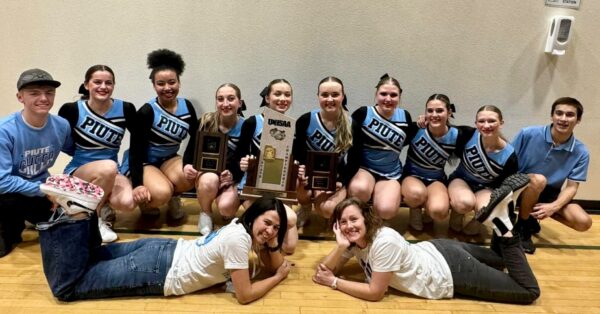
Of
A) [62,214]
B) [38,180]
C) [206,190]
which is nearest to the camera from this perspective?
[62,214]

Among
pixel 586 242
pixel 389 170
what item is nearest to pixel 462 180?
pixel 389 170

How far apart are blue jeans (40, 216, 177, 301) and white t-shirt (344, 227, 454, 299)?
98cm

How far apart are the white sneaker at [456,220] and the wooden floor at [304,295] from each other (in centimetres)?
47

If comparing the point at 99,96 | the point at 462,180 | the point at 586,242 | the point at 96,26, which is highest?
the point at 96,26

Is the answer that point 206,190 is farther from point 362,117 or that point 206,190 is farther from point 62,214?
point 362,117

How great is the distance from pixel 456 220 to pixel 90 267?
7.47 feet

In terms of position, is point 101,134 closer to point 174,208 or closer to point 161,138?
point 161,138

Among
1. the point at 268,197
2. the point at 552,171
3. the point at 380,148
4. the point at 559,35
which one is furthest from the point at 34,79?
the point at 559,35

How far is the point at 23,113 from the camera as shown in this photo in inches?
96.0

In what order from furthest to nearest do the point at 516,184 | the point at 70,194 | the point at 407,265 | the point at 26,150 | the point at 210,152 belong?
the point at 210,152, the point at 26,150, the point at 516,184, the point at 407,265, the point at 70,194

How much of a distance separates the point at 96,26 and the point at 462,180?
110 inches

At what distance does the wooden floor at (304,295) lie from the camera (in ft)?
6.63

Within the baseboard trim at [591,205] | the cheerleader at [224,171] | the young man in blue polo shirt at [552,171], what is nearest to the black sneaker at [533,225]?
the young man in blue polo shirt at [552,171]

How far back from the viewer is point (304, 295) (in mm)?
2168
